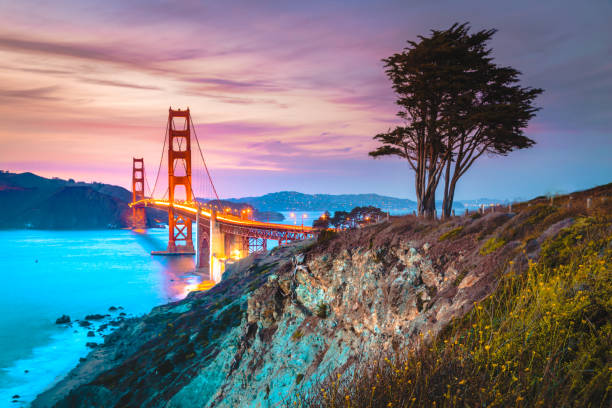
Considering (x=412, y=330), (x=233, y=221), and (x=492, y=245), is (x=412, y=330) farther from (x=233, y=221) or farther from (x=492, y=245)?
(x=233, y=221)

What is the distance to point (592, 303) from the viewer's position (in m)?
5.02

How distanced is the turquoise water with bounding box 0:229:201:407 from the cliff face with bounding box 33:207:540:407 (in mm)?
6675

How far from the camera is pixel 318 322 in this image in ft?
48.3

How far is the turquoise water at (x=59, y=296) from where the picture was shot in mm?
31447

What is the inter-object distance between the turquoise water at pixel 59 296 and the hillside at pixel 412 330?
5799 millimetres

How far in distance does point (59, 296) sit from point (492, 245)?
6528 cm

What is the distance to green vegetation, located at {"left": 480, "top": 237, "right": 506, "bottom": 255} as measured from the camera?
10.1 metres

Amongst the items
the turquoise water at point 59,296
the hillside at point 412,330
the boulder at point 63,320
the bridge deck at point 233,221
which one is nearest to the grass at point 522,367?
the hillside at point 412,330

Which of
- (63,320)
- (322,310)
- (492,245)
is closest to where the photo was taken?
(492,245)

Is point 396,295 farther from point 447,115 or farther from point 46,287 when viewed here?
point 46,287

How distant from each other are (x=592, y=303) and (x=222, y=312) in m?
26.8

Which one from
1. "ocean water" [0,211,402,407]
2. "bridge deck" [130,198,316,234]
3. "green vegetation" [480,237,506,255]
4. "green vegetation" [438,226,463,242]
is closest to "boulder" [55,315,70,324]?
"ocean water" [0,211,402,407]

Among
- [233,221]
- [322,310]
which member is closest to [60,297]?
[233,221]

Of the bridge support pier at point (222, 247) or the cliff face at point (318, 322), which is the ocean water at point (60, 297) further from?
the cliff face at point (318, 322)
